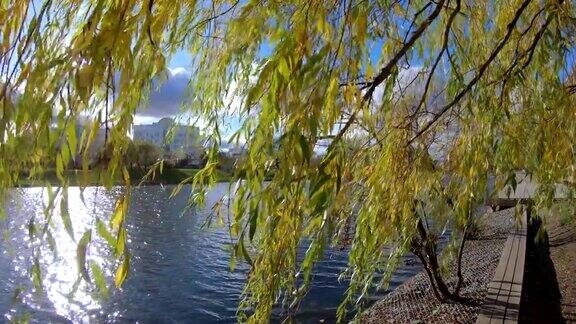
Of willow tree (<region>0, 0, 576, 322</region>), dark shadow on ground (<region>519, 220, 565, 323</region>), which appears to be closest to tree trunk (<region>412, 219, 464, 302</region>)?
dark shadow on ground (<region>519, 220, 565, 323</region>)

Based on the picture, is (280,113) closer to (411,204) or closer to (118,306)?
(411,204)

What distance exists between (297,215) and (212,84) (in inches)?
32.9

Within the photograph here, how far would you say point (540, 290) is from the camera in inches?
332

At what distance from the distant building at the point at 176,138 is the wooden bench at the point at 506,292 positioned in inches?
120

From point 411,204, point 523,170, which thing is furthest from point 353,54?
point 523,170

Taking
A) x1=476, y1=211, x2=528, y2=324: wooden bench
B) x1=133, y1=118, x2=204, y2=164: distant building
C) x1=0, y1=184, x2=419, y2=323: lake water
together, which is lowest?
x1=0, y1=184, x2=419, y2=323: lake water

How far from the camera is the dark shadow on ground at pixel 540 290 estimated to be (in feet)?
22.4

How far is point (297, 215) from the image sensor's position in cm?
155

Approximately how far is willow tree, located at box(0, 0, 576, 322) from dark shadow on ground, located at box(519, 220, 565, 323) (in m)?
2.57

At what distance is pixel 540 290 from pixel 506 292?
8.84 feet

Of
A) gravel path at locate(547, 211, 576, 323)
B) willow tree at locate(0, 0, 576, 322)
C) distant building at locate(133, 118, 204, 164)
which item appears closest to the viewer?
willow tree at locate(0, 0, 576, 322)

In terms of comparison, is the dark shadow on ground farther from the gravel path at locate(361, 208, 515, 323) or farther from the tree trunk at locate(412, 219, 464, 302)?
the tree trunk at locate(412, 219, 464, 302)

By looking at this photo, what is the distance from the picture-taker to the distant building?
89.4 inches

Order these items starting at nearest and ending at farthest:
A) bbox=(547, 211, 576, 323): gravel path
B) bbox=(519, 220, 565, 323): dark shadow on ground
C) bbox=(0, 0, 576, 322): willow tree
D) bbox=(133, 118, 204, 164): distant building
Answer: bbox=(0, 0, 576, 322): willow tree → bbox=(133, 118, 204, 164): distant building → bbox=(519, 220, 565, 323): dark shadow on ground → bbox=(547, 211, 576, 323): gravel path
